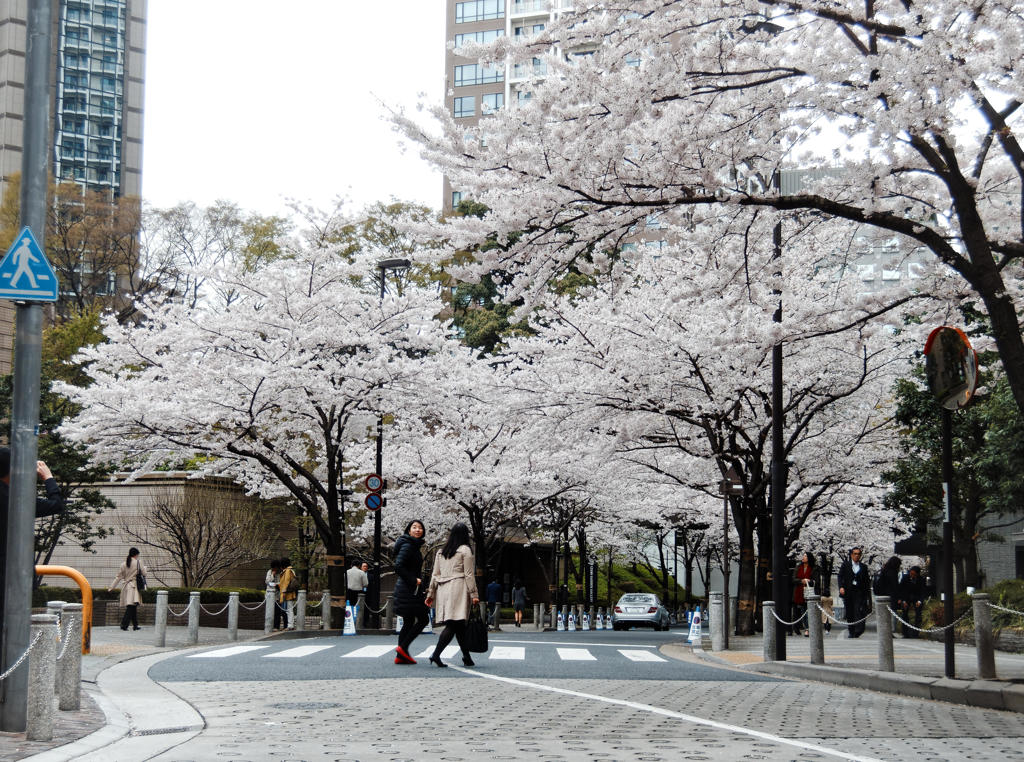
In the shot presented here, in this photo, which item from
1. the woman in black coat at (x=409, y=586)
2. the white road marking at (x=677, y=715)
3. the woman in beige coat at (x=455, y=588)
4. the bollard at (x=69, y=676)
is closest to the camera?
the white road marking at (x=677, y=715)

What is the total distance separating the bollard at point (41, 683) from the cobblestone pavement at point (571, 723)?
2.62 ft

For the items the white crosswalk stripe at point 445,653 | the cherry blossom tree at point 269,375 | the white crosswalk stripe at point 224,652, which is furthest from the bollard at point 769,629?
the cherry blossom tree at point 269,375

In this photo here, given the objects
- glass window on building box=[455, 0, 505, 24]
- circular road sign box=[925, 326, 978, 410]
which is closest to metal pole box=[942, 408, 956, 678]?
circular road sign box=[925, 326, 978, 410]

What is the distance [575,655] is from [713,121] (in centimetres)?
802

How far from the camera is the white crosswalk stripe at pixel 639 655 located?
15873 mm

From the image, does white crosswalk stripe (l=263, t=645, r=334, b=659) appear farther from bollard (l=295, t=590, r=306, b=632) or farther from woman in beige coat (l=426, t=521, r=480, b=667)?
bollard (l=295, t=590, r=306, b=632)

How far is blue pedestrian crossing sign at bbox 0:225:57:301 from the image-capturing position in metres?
7.02

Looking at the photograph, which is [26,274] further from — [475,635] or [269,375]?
[269,375]

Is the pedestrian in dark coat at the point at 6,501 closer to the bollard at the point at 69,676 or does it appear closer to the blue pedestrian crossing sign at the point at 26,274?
the bollard at the point at 69,676

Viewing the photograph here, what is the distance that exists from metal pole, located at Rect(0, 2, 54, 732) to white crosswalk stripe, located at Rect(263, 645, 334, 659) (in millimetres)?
7566

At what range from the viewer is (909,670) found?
1310 centimetres

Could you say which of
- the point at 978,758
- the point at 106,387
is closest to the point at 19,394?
the point at 978,758

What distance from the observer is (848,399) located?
2466cm

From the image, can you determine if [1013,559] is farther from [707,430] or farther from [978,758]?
[978,758]
